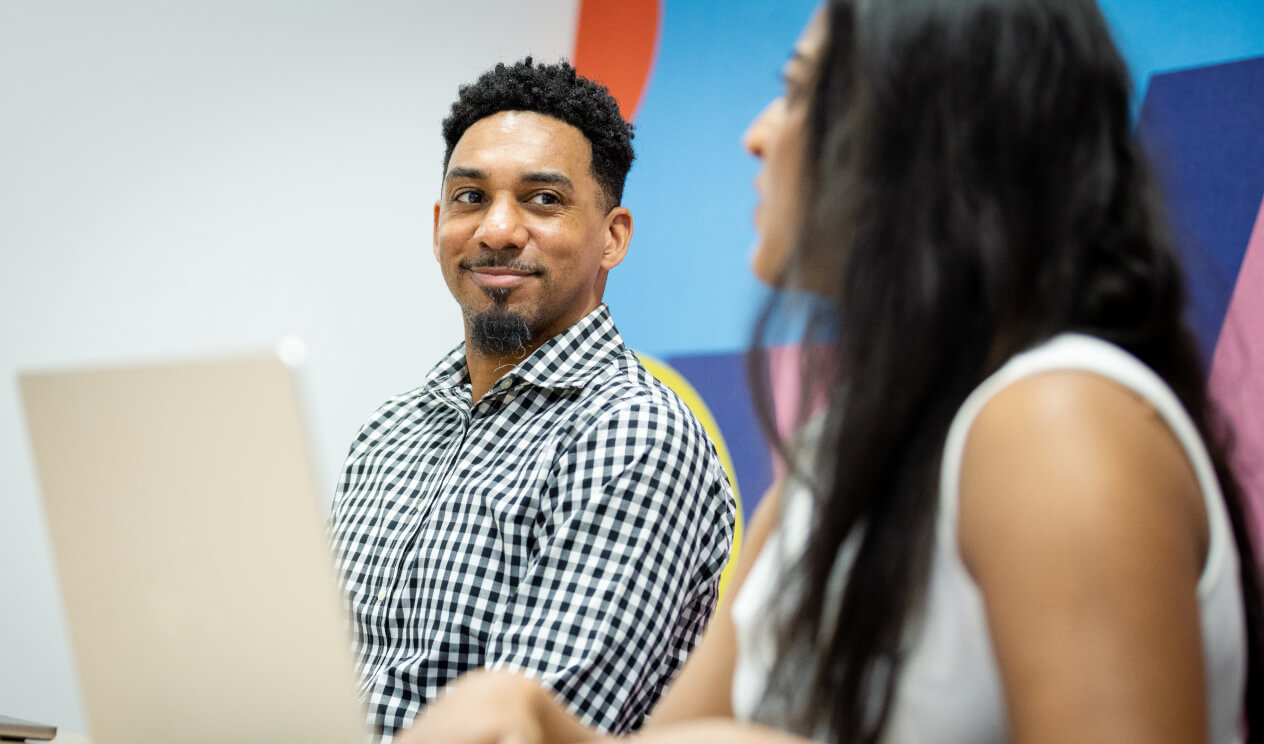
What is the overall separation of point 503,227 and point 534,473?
0.43 m

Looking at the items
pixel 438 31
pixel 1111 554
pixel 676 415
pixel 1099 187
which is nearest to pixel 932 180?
pixel 1099 187

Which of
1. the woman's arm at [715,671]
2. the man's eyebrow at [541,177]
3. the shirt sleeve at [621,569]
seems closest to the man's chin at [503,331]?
the man's eyebrow at [541,177]

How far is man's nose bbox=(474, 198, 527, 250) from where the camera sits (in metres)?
1.57

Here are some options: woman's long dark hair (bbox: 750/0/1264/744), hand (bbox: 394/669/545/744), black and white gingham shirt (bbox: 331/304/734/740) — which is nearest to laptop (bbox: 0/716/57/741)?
black and white gingham shirt (bbox: 331/304/734/740)

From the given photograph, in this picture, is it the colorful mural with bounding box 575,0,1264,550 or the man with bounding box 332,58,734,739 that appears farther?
the colorful mural with bounding box 575,0,1264,550

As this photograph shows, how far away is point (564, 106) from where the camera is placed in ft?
5.49

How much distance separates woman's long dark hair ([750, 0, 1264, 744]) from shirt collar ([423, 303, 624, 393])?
827mm

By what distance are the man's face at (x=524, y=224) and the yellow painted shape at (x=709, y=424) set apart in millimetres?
576

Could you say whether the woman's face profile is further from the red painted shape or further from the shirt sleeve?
the red painted shape

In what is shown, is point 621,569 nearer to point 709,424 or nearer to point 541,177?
point 541,177

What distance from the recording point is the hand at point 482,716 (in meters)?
0.65

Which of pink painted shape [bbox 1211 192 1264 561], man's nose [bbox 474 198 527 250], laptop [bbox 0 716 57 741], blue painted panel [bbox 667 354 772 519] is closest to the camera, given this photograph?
laptop [bbox 0 716 57 741]

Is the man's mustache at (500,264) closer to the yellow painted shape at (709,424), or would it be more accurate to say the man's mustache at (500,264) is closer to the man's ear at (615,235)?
the man's ear at (615,235)

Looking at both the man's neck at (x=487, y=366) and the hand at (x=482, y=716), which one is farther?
the man's neck at (x=487, y=366)
